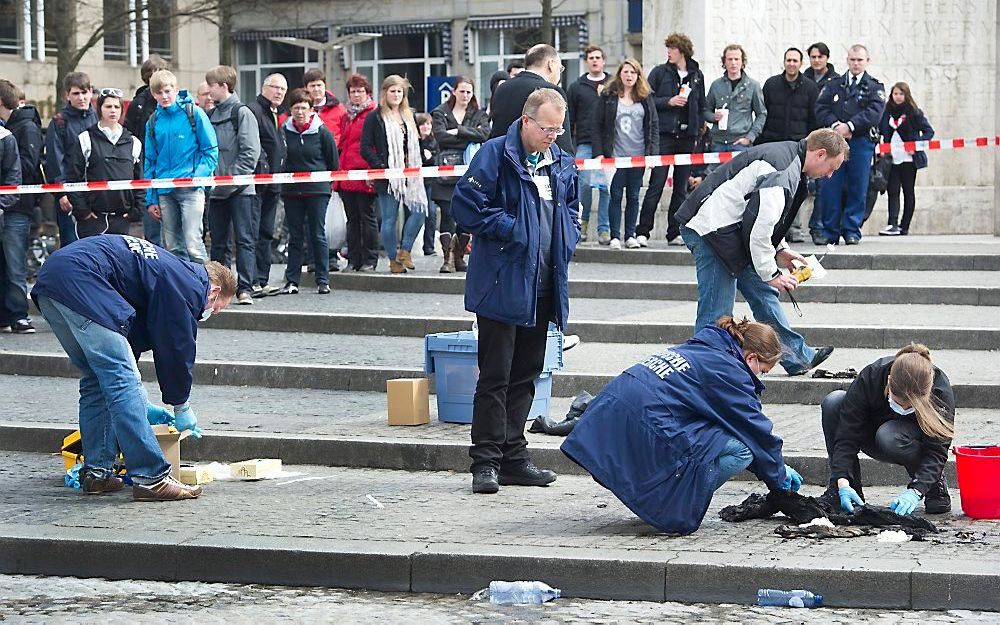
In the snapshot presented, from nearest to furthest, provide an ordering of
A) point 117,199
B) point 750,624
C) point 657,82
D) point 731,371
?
point 750,624, point 731,371, point 117,199, point 657,82

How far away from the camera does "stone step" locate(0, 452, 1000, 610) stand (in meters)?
6.54

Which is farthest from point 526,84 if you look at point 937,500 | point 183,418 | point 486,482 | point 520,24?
point 520,24

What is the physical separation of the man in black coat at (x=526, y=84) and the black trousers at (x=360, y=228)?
453cm

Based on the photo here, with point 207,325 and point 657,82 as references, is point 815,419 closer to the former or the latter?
point 207,325

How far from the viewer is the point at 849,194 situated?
53.6ft

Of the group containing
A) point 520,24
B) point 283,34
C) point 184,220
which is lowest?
point 184,220

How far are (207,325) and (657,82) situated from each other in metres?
5.25

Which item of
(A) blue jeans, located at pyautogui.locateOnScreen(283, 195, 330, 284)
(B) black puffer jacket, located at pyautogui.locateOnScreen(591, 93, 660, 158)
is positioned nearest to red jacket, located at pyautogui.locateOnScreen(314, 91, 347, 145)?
(A) blue jeans, located at pyautogui.locateOnScreen(283, 195, 330, 284)

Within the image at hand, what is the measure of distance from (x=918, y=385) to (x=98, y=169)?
321 inches

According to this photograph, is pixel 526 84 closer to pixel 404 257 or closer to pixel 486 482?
pixel 486 482

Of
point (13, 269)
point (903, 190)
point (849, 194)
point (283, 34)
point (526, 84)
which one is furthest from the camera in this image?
point (283, 34)

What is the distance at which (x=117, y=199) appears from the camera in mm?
13633

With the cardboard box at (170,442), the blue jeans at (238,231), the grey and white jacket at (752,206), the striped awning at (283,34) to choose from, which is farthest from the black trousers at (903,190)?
the striped awning at (283,34)

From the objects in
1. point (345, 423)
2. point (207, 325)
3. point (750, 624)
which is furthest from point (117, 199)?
point (750, 624)
